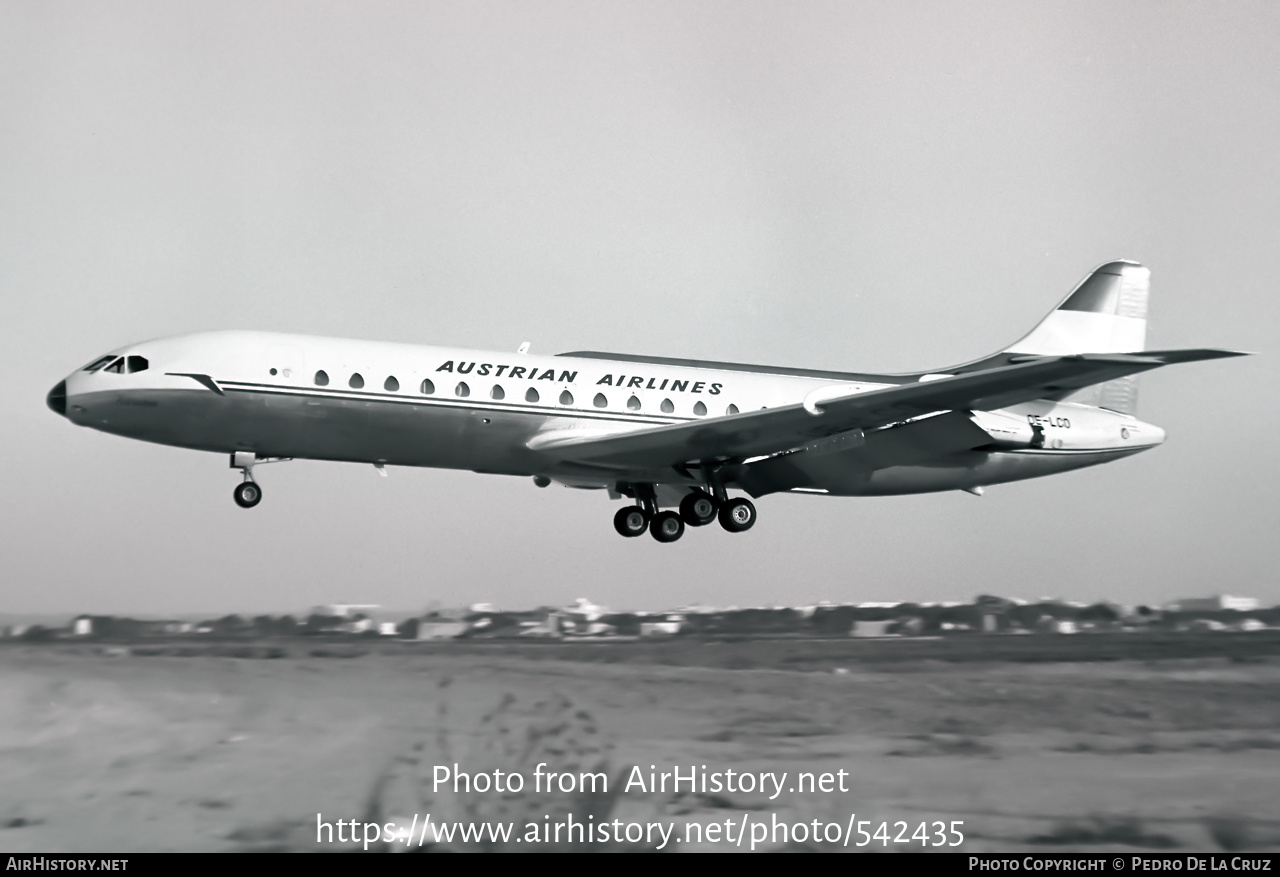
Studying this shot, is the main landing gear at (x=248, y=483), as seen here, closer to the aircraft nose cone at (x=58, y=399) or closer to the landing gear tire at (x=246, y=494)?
the landing gear tire at (x=246, y=494)

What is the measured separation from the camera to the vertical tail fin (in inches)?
1406

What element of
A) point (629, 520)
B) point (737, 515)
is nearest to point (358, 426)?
point (629, 520)

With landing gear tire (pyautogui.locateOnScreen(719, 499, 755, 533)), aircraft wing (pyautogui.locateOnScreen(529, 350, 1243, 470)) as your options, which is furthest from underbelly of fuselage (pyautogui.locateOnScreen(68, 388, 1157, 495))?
landing gear tire (pyautogui.locateOnScreen(719, 499, 755, 533))

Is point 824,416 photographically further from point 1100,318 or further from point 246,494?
point 1100,318

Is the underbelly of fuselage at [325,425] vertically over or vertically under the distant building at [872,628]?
over

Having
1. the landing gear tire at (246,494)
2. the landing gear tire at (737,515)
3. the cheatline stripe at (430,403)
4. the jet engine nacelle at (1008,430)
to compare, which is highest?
the cheatline stripe at (430,403)

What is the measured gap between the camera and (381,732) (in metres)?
19.9

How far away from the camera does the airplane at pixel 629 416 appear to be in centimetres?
2631

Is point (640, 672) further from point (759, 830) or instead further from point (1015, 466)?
point (1015, 466)

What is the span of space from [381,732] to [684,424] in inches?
399

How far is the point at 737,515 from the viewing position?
101 ft

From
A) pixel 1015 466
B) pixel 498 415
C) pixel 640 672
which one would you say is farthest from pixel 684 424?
pixel 1015 466

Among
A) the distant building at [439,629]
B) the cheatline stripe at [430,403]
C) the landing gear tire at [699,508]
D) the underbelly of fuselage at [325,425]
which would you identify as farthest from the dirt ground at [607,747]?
the landing gear tire at [699,508]

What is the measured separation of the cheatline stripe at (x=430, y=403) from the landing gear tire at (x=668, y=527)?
3.31 m
